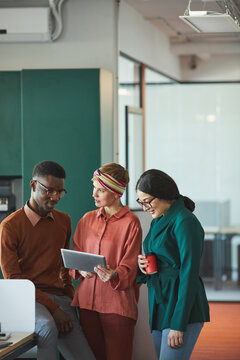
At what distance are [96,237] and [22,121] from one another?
5.36ft

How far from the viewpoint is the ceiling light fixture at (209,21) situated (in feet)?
16.1

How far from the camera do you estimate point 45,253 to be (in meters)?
4.03

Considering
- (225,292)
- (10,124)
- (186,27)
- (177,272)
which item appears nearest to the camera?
(177,272)

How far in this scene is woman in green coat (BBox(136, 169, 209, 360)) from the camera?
10.4 ft

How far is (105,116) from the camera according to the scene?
5.23 metres

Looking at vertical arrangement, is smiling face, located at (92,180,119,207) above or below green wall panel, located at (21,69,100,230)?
below

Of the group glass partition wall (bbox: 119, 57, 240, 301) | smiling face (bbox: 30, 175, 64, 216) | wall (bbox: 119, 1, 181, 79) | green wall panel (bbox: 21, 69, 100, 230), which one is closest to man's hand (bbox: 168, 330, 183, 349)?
smiling face (bbox: 30, 175, 64, 216)

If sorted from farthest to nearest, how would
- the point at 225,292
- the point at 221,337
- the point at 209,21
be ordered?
1. the point at 225,292
2. the point at 221,337
3. the point at 209,21

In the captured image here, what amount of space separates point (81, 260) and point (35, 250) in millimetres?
458

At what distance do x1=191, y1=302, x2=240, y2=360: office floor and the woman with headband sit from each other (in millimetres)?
2220

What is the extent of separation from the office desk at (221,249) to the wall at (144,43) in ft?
7.24

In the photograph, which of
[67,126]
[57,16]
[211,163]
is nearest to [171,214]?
[67,126]

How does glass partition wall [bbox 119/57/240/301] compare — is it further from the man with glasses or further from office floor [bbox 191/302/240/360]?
the man with glasses

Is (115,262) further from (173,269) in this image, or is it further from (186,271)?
(186,271)
